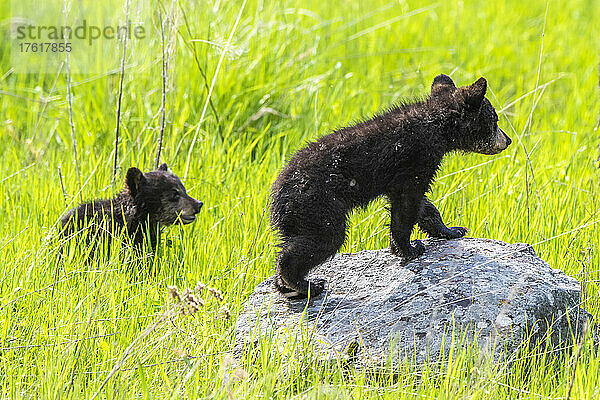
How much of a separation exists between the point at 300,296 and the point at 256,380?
35.1 inches

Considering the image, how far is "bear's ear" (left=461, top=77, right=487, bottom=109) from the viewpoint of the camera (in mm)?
5309

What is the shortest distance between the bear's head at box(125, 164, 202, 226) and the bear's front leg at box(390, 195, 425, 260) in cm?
184

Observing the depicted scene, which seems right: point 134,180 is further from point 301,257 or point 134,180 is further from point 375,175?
point 375,175

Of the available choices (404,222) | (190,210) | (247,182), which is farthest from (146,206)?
(404,222)

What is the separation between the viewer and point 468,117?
216 inches

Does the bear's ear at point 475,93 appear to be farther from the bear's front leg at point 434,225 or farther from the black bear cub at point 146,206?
the black bear cub at point 146,206

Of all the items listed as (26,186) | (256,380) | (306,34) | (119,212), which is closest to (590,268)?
(256,380)

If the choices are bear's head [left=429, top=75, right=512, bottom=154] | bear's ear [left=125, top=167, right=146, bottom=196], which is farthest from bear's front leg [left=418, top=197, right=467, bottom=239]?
bear's ear [left=125, top=167, right=146, bottom=196]

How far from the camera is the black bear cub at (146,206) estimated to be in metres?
6.30

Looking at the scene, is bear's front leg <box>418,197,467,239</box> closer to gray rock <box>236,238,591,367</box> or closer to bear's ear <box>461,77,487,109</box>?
gray rock <box>236,238,591,367</box>

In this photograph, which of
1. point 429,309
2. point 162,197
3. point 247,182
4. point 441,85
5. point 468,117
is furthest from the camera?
point 247,182

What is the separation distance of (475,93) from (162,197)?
2.66 meters

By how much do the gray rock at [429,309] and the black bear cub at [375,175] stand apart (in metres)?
0.19

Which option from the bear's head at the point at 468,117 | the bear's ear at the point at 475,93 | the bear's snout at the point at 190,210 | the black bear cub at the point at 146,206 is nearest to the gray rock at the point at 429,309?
the bear's head at the point at 468,117
